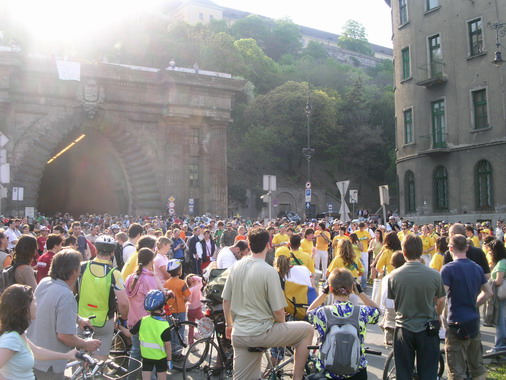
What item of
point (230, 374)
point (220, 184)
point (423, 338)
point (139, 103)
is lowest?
point (230, 374)

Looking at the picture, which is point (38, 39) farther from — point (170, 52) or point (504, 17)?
point (504, 17)

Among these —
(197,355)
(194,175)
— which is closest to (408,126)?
(194,175)

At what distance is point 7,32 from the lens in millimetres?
57844

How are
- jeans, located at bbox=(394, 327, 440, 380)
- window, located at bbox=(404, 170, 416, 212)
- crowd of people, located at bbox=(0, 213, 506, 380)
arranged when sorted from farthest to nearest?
window, located at bbox=(404, 170, 416, 212) < jeans, located at bbox=(394, 327, 440, 380) < crowd of people, located at bbox=(0, 213, 506, 380)

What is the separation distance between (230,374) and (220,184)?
3449 cm

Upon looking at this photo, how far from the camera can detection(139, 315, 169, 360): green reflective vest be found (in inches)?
252

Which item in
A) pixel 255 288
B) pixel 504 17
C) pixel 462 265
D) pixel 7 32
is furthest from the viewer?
pixel 7 32

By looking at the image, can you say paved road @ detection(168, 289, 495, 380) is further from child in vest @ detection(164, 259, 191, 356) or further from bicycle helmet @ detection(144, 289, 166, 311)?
bicycle helmet @ detection(144, 289, 166, 311)

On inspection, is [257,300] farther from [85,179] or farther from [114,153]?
[85,179]

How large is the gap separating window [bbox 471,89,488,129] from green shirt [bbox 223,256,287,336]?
2932cm

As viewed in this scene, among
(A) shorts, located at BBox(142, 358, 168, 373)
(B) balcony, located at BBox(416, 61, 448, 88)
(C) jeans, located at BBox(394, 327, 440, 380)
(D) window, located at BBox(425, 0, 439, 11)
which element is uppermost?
(D) window, located at BBox(425, 0, 439, 11)

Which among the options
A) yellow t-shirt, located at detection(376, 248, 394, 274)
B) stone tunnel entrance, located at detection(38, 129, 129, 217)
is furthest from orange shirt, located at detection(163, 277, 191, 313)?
stone tunnel entrance, located at detection(38, 129, 129, 217)

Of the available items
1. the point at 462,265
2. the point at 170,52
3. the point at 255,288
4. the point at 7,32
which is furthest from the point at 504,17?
the point at 7,32

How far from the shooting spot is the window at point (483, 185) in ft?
102
